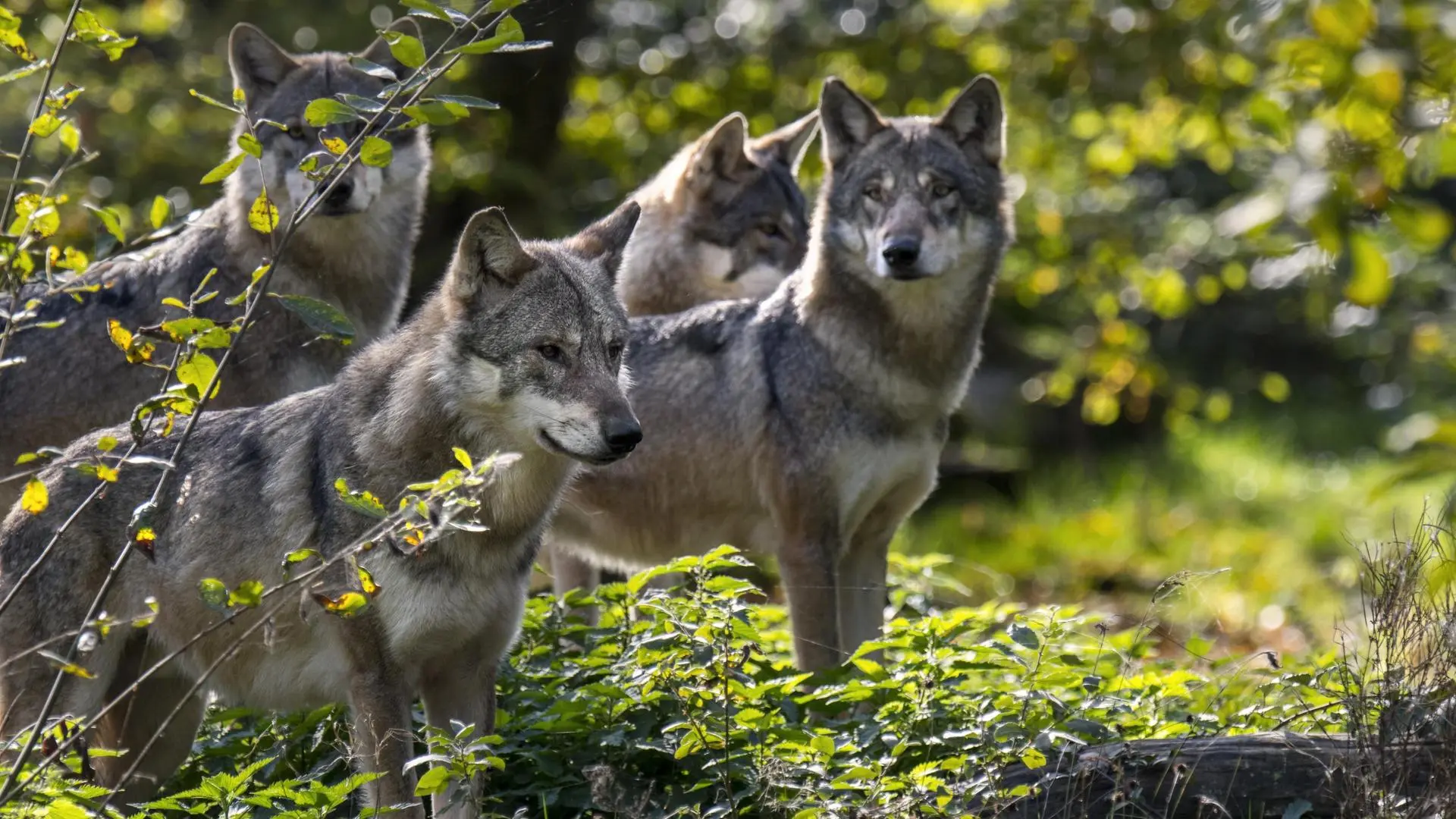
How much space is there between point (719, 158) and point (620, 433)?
3.82 m

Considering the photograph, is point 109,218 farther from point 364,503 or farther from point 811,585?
point 811,585

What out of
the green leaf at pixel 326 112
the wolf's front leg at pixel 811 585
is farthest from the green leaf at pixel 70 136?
the wolf's front leg at pixel 811 585

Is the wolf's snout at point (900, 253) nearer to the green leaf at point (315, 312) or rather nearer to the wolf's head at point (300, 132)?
the wolf's head at point (300, 132)

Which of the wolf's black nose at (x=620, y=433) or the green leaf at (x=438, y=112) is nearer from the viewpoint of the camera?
the green leaf at (x=438, y=112)

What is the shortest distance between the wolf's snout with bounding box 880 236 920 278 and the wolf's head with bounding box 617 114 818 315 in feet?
5.38

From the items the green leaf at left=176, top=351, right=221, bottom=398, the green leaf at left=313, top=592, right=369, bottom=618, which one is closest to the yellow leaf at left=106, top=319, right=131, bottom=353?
the green leaf at left=176, top=351, right=221, bottom=398

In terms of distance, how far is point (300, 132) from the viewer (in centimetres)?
644

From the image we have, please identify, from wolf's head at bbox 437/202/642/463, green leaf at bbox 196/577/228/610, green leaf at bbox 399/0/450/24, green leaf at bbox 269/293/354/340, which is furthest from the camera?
wolf's head at bbox 437/202/642/463

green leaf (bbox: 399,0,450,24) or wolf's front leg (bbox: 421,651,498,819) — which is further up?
green leaf (bbox: 399,0,450,24)

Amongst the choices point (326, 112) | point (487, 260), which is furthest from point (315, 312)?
point (487, 260)

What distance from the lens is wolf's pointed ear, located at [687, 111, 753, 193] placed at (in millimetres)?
7719

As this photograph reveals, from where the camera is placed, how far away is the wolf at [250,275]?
21.0 ft

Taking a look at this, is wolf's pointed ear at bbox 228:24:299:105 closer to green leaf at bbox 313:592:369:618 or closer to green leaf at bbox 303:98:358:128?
green leaf at bbox 303:98:358:128

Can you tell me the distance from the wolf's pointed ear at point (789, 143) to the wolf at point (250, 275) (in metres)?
A: 1.98
